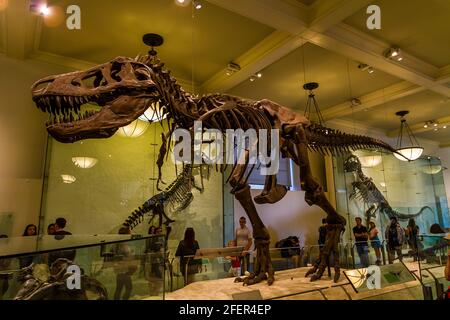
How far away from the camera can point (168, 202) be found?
5805mm

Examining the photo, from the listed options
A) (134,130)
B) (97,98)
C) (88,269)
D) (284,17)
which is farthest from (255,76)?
(88,269)

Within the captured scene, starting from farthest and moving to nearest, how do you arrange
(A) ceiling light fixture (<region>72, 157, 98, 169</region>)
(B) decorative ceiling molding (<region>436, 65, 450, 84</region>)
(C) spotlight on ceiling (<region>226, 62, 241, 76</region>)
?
(B) decorative ceiling molding (<region>436, 65, 450, 84</region>), (C) spotlight on ceiling (<region>226, 62, 241, 76</region>), (A) ceiling light fixture (<region>72, 157, 98, 169</region>)

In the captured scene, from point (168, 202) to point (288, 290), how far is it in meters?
3.31

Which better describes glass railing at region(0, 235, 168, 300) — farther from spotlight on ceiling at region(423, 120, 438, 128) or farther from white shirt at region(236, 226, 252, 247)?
spotlight on ceiling at region(423, 120, 438, 128)

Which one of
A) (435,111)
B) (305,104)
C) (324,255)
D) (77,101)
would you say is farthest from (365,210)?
(77,101)

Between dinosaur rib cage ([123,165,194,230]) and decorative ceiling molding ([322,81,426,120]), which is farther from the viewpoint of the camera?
decorative ceiling molding ([322,81,426,120])

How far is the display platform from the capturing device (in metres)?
2.42

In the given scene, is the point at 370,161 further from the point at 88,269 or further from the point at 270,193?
the point at 88,269

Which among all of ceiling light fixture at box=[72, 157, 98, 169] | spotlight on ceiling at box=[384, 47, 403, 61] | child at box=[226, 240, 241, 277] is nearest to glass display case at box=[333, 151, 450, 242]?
spotlight on ceiling at box=[384, 47, 403, 61]

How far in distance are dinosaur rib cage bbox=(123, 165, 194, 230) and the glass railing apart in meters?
3.31

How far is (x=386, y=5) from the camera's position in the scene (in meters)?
4.58

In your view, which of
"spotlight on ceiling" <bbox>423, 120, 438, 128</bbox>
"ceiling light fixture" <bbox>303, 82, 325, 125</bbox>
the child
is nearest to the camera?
the child

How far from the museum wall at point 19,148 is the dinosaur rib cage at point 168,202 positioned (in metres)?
1.50
